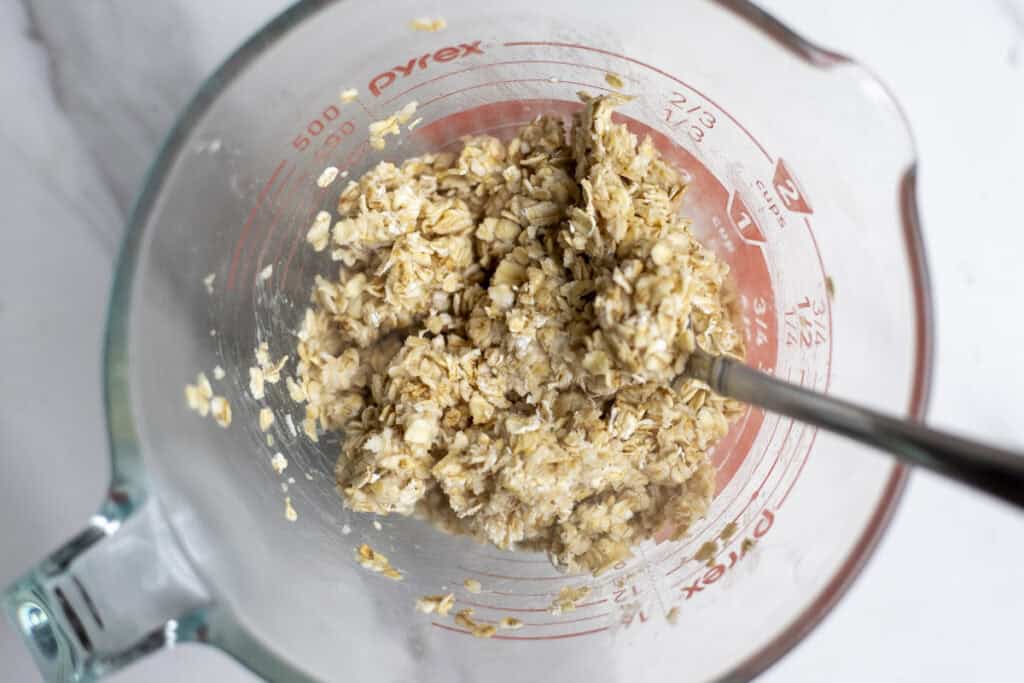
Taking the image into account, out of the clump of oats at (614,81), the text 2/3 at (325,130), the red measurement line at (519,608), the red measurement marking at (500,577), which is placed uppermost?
the clump of oats at (614,81)

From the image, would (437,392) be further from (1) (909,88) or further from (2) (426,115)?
(1) (909,88)

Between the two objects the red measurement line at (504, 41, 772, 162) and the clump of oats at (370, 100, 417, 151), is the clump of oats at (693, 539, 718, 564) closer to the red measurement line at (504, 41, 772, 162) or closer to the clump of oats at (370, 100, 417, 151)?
the red measurement line at (504, 41, 772, 162)

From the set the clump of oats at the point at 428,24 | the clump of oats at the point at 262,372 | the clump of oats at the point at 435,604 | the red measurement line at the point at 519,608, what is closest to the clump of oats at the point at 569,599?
the red measurement line at the point at 519,608

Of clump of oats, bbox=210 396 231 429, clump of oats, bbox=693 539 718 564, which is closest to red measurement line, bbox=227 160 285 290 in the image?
clump of oats, bbox=210 396 231 429

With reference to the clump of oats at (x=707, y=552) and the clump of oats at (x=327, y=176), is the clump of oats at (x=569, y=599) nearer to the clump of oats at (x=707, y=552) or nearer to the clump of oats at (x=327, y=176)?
the clump of oats at (x=707, y=552)

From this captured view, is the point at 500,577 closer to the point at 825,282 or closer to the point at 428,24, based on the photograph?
the point at 825,282

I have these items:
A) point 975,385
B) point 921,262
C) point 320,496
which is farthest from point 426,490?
point 975,385
